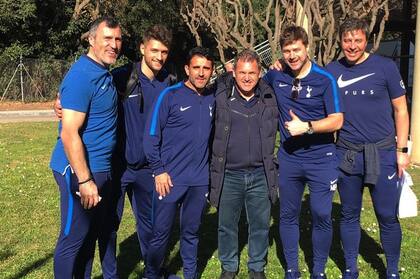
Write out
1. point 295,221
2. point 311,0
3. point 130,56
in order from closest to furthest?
point 295,221 < point 311,0 < point 130,56

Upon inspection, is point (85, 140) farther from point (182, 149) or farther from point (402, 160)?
point (402, 160)

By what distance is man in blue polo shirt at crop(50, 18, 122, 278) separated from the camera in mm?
→ 3174

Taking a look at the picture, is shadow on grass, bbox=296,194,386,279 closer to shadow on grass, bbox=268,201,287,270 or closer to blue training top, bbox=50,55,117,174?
shadow on grass, bbox=268,201,287,270

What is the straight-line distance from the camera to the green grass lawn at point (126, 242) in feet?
15.5

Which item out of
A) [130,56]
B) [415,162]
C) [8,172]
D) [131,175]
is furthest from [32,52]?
[131,175]

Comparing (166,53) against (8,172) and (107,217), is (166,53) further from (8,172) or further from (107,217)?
(8,172)

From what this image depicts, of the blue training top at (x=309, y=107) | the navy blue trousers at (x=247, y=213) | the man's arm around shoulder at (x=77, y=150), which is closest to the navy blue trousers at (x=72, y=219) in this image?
Answer: the man's arm around shoulder at (x=77, y=150)

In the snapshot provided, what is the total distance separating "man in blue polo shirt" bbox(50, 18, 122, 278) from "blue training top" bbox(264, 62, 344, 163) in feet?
4.48

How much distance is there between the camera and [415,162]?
9570mm

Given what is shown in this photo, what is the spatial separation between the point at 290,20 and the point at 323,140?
6.84 meters

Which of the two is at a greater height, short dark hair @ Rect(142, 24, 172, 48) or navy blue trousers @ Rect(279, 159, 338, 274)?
short dark hair @ Rect(142, 24, 172, 48)

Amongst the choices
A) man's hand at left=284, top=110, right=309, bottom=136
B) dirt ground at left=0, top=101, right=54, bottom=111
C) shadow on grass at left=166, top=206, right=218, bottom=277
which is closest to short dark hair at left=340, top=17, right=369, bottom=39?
man's hand at left=284, top=110, right=309, bottom=136

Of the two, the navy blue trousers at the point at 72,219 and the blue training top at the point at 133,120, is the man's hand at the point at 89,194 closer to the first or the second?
the navy blue trousers at the point at 72,219

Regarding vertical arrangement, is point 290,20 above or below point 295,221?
above
